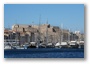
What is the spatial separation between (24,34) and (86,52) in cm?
146

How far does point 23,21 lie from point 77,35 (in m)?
1.25

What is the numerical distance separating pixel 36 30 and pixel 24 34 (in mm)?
284

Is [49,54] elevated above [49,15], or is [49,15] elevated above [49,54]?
[49,15]

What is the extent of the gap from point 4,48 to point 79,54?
1691mm

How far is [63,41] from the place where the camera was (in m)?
114

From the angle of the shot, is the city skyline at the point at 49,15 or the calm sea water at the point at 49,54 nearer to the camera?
the calm sea water at the point at 49,54

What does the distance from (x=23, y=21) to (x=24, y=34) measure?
30 centimetres

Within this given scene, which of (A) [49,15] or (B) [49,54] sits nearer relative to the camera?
(B) [49,54]

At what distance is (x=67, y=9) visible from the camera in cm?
11400

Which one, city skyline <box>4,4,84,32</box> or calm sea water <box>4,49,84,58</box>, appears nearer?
calm sea water <box>4,49,84,58</box>

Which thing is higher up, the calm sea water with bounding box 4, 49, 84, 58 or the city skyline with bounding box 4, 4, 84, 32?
the city skyline with bounding box 4, 4, 84, 32

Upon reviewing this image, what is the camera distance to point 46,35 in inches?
4488

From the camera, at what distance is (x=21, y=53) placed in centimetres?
11388

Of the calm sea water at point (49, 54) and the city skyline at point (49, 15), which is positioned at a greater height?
the city skyline at point (49, 15)
